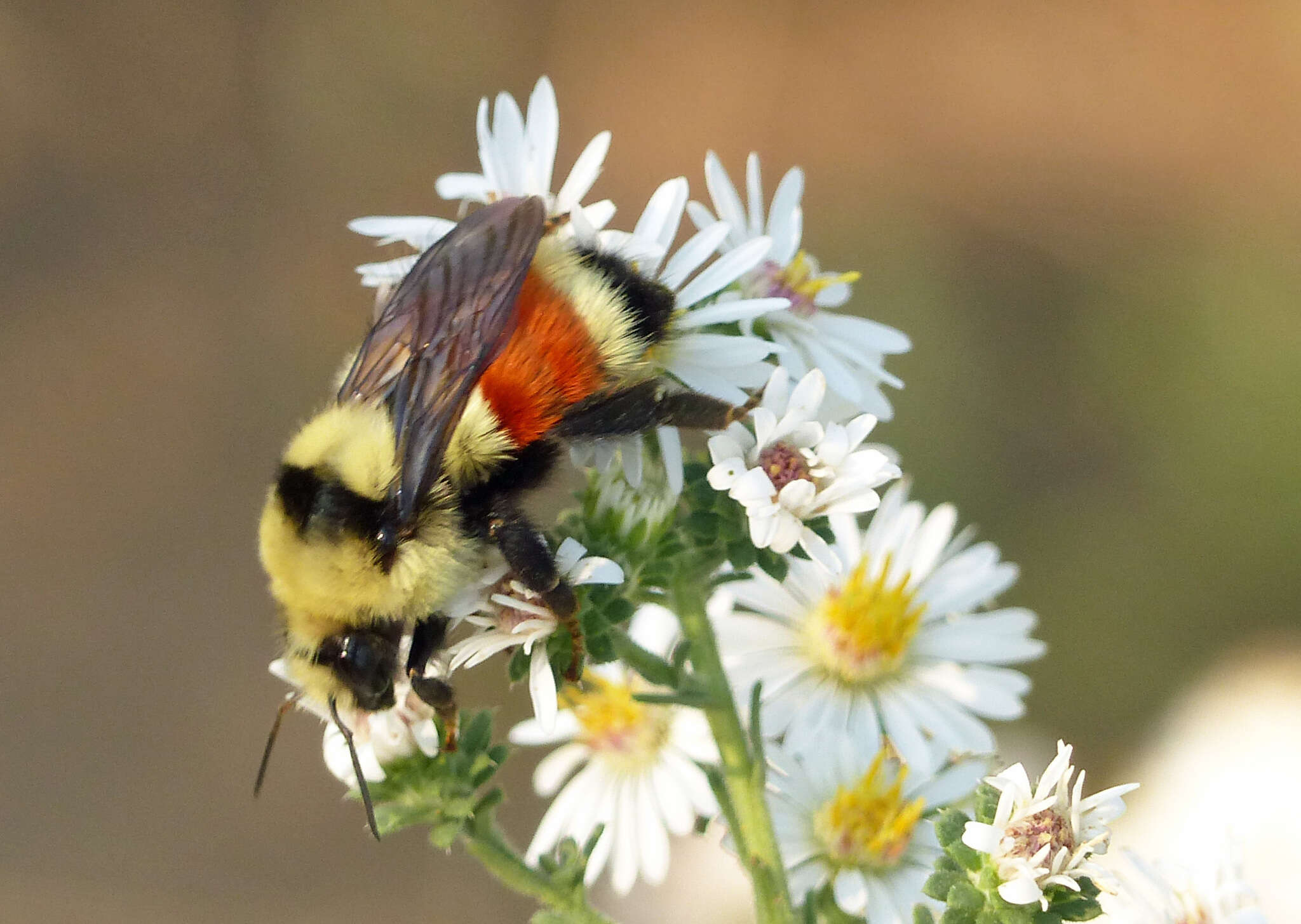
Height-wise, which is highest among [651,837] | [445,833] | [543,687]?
[543,687]

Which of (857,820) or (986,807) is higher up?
(986,807)

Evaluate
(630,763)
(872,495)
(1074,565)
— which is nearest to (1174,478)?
(1074,565)

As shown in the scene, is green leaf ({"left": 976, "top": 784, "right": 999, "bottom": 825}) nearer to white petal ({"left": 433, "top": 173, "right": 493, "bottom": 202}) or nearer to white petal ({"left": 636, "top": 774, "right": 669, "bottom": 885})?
white petal ({"left": 636, "top": 774, "right": 669, "bottom": 885})

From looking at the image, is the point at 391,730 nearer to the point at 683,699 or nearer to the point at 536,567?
the point at 536,567

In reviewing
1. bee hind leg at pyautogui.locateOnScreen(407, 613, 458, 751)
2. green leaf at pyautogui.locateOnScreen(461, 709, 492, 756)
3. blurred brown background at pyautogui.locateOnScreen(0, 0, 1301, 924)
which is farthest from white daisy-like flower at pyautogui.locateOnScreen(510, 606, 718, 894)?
blurred brown background at pyautogui.locateOnScreen(0, 0, 1301, 924)

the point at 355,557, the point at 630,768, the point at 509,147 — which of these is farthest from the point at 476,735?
the point at 509,147

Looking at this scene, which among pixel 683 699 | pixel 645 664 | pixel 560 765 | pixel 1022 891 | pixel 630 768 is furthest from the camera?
pixel 560 765

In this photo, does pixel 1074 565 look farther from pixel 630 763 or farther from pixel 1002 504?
pixel 630 763
